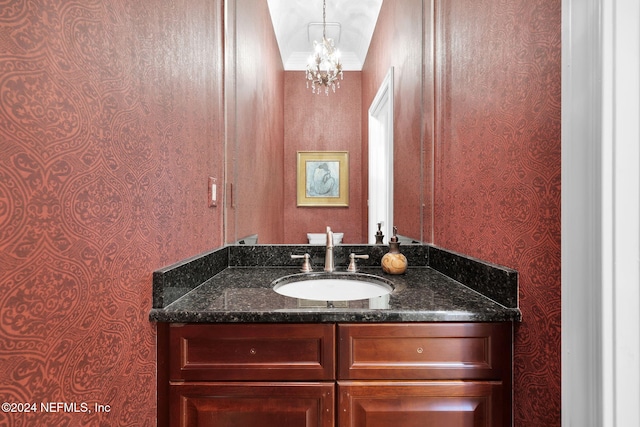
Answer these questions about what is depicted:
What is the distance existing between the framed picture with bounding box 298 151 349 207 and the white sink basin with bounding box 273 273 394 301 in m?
0.37

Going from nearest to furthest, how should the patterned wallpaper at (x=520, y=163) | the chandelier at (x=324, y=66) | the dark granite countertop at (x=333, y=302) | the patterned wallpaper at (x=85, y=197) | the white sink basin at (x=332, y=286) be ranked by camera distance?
the patterned wallpaper at (x=85, y=197), the patterned wallpaper at (x=520, y=163), the dark granite countertop at (x=333, y=302), the white sink basin at (x=332, y=286), the chandelier at (x=324, y=66)

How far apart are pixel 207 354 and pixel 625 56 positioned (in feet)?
3.73

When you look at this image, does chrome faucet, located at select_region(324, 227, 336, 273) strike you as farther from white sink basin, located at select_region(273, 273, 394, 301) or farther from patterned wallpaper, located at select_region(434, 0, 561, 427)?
patterned wallpaper, located at select_region(434, 0, 561, 427)

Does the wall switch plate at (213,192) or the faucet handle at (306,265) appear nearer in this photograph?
the wall switch plate at (213,192)

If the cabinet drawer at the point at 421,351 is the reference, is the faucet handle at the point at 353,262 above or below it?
→ above

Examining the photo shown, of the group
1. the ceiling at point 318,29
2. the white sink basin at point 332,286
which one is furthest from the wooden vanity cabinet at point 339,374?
the ceiling at point 318,29

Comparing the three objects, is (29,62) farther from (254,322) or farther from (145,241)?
(254,322)

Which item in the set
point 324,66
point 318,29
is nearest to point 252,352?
point 324,66

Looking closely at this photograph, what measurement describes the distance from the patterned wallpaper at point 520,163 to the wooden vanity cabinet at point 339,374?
0.11 metres

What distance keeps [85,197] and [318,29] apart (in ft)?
4.39

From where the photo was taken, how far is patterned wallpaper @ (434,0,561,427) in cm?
73

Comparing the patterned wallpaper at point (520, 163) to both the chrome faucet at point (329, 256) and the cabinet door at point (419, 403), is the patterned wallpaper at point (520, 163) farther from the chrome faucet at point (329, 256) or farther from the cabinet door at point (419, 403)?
the chrome faucet at point (329, 256)

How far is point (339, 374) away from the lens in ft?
2.91

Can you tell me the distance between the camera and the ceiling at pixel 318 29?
154 cm
